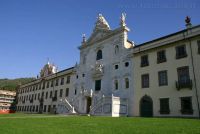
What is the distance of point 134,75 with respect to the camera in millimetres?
31781

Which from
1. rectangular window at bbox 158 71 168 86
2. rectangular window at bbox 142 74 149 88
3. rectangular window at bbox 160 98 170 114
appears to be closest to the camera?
rectangular window at bbox 160 98 170 114

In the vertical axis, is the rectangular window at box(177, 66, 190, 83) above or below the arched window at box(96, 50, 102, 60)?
below

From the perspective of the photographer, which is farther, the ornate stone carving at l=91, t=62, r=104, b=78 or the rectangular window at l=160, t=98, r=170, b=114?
the ornate stone carving at l=91, t=62, r=104, b=78

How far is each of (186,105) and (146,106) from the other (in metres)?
5.84

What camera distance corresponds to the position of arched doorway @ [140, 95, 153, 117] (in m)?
28.8

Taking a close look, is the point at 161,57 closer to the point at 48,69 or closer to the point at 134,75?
the point at 134,75

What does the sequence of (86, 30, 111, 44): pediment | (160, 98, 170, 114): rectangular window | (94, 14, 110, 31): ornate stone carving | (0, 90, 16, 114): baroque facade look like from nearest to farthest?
(160, 98, 170, 114): rectangular window
(86, 30, 111, 44): pediment
(94, 14, 110, 31): ornate stone carving
(0, 90, 16, 114): baroque facade

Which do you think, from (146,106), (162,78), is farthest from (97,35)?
(146,106)

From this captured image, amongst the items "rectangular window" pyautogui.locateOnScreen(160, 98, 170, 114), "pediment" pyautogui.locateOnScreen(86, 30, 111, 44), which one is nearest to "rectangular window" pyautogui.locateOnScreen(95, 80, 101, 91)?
"pediment" pyautogui.locateOnScreen(86, 30, 111, 44)

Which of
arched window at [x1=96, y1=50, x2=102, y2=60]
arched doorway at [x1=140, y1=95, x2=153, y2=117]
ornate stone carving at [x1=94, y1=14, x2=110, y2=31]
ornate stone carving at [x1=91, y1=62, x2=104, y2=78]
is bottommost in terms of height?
arched doorway at [x1=140, y1=95, x2=153, y2=117]

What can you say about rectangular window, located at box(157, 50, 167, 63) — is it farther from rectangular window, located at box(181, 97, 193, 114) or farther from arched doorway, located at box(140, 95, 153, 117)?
rectangular window, located at box(181, 97, 193, 114)

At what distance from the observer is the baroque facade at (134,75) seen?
25.6m

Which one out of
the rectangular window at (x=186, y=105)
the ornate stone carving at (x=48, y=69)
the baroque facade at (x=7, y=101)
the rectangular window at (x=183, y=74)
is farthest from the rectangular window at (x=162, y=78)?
the baroque facade at (x=7, y=101)

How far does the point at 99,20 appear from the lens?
4203 cm
